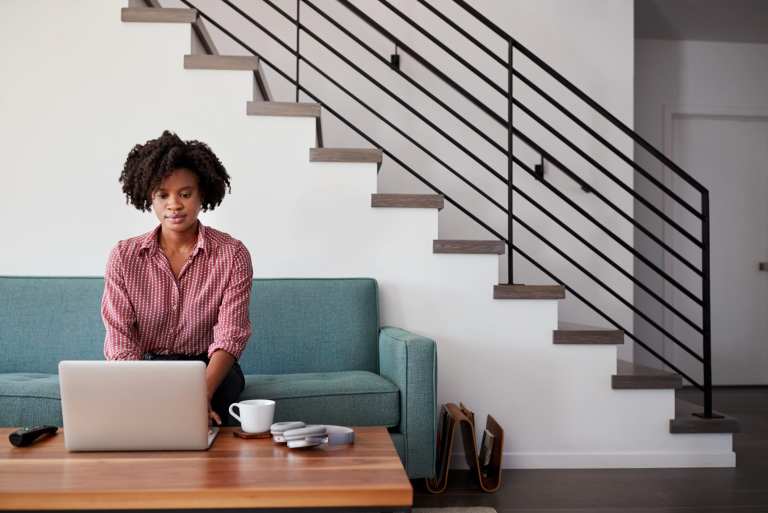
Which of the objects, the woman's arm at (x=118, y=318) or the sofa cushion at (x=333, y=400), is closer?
the woman's arm at (x=118, y=318)

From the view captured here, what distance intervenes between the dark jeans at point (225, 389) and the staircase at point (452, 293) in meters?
0.88

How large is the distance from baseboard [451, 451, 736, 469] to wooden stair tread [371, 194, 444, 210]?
3.38 ft

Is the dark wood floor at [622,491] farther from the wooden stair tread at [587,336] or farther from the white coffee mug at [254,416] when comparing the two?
the white coffee mug at [254,416]

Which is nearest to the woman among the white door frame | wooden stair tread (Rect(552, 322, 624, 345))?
wooden stair tread (Rect(552, 322, 624, 345))

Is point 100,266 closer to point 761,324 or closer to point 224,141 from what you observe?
point 224,141

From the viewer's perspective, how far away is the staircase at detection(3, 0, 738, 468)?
303cm

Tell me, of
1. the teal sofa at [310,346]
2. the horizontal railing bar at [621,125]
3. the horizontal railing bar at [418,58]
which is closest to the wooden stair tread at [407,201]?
the teal sofa at [310,346]

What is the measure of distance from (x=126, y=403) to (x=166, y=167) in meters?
0.88

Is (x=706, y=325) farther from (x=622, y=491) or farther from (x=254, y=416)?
(x=254, y=416)

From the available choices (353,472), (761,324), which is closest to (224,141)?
(353,472)

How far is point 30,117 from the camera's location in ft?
10.3

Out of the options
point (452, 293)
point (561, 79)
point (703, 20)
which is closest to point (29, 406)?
point (452, 293)

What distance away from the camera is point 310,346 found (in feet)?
9.65

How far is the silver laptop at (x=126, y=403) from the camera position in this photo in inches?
59.3
